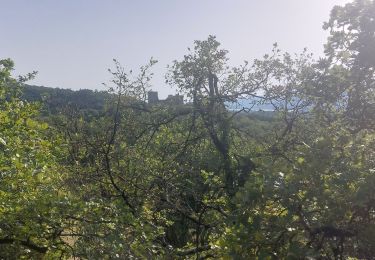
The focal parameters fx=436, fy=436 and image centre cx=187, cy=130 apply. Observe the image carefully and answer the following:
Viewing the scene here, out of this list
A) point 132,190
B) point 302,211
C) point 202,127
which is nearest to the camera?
point 302,211

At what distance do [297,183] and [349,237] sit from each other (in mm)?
623

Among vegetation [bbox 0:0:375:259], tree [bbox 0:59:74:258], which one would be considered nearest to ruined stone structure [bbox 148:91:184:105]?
vegetation [bbox 0:0:375:259]

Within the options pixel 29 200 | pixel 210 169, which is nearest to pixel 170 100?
pixel 210 169

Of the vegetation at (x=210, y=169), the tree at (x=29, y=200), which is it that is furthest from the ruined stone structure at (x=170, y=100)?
the tree at (x=29, y=200)

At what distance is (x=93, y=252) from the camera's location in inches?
221

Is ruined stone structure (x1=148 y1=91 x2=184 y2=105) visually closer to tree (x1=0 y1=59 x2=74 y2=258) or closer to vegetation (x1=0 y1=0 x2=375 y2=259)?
vegetation (x1=0 y1=0 x2=375 y2=259)

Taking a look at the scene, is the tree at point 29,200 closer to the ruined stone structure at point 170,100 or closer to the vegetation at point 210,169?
the vegetation at point 210,169

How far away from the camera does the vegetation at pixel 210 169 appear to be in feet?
12.1

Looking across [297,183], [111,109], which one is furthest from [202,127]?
[297,183]

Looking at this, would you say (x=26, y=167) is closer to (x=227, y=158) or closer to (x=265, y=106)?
(x=227, y=158)

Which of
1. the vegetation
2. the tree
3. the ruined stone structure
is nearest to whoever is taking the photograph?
the vegetation

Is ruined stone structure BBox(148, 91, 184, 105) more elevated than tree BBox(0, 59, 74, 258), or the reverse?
ruined stone structure BBox(148, 91, 184, 105)

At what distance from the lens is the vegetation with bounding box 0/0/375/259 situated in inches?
145

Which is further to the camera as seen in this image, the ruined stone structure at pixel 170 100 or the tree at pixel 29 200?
the ruined stone structure at pixel 170 100
